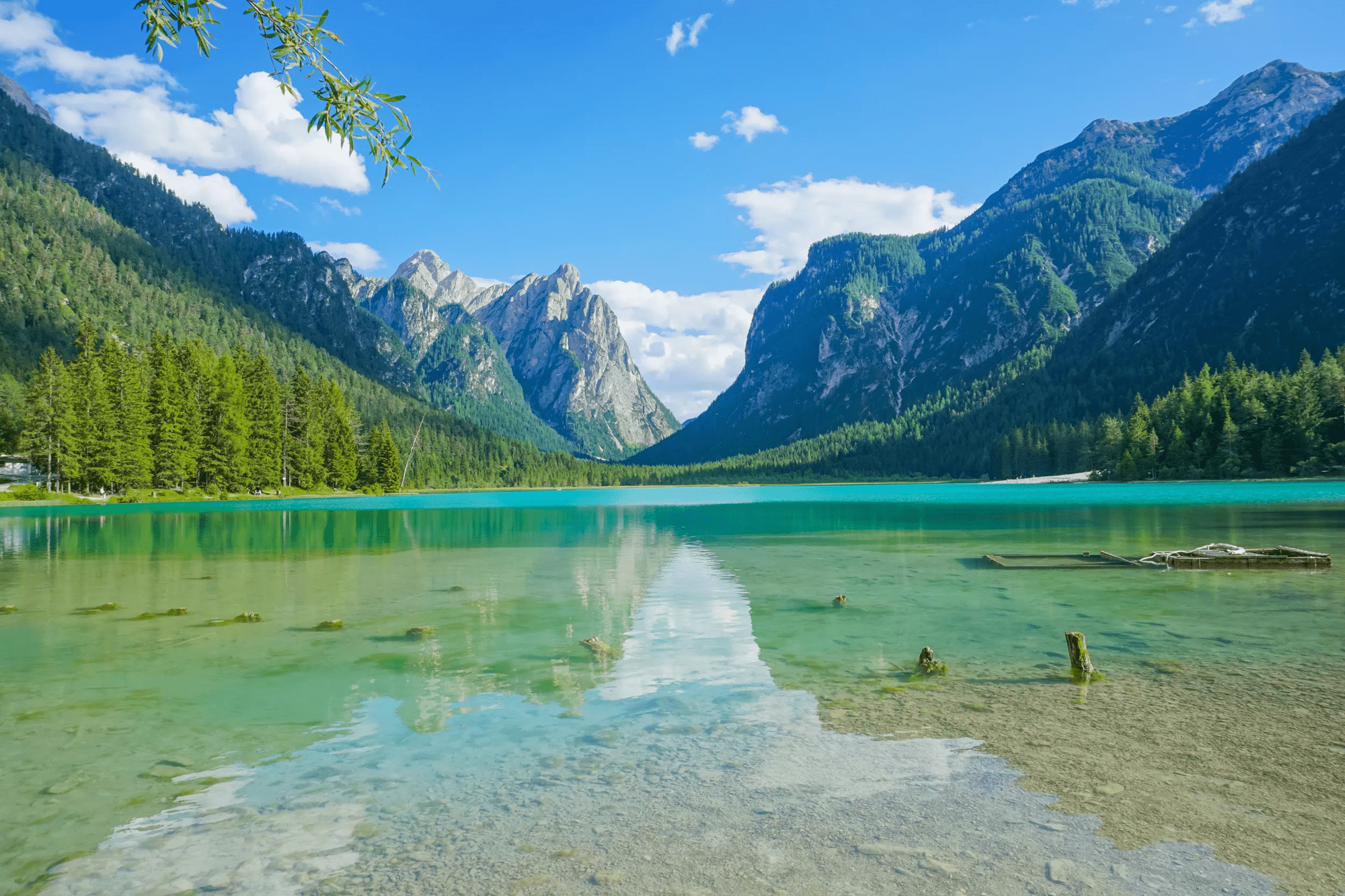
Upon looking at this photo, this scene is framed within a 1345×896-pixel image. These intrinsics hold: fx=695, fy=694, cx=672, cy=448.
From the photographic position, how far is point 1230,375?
12938 centimetres

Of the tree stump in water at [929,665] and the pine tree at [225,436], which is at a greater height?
the pine tree at [225,436]

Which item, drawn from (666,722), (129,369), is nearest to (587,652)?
(666,722)

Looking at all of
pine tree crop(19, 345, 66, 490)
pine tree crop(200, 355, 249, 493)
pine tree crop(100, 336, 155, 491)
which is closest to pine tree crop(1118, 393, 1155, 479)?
pine tree crop(200, 355, 249, 493)

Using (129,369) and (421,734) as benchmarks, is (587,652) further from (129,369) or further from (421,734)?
(129,369)

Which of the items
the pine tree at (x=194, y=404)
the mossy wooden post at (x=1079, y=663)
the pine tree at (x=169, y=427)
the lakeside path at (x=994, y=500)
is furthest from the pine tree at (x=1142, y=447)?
the pine tree at (x=169, y=427)

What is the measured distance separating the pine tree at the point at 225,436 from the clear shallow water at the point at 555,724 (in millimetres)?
81198

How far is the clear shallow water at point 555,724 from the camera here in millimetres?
7133

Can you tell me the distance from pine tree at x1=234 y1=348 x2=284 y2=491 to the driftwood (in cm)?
12304

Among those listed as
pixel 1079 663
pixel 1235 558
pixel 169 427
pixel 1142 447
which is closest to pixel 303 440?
pixel 169 427

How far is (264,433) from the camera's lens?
117500mm

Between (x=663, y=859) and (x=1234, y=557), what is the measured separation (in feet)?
108

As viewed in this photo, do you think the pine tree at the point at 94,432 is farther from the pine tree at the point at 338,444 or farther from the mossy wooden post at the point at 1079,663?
the mossy wooden post at the point at 1079,663

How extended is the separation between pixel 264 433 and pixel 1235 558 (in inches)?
5049

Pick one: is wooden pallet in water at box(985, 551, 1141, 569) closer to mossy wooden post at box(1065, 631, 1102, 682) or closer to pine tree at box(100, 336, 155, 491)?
mossy wooden post at box(1065, 631, 1102, 682)
